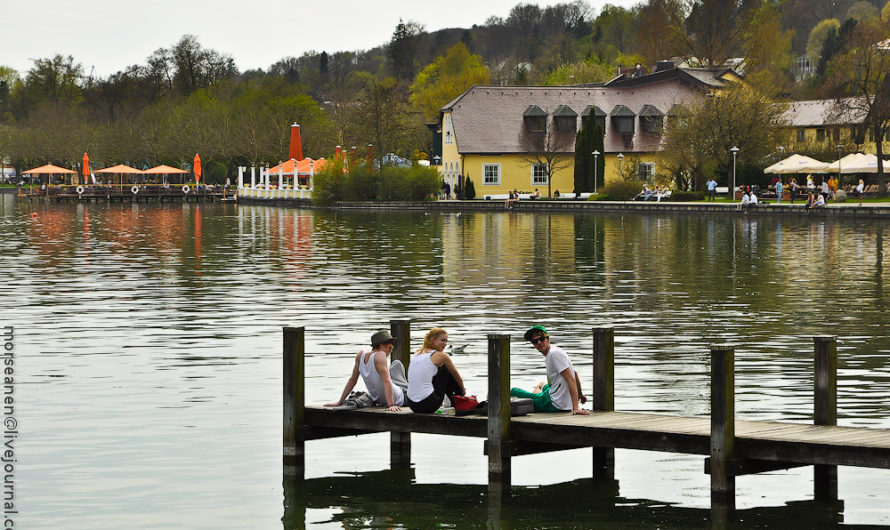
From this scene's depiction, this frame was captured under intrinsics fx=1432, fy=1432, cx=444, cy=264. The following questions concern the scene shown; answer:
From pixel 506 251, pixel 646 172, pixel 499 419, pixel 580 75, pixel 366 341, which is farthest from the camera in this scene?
pixel 580 75

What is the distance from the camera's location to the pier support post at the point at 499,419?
13.0 meters

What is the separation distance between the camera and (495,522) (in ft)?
42.0

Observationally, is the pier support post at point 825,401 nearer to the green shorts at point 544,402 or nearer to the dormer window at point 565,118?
the green shorts at point 544,402

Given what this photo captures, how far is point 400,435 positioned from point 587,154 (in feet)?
249

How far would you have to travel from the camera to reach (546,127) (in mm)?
96875

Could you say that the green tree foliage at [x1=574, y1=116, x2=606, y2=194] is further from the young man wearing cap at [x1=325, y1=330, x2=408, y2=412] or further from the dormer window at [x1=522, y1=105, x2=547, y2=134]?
the young man wearing cap at [x1=325, y1=330, x2=408, y2=412]

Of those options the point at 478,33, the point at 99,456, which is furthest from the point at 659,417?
the point at 478,33

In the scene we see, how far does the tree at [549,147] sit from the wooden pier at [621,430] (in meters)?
79.9

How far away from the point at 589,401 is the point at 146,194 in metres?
103

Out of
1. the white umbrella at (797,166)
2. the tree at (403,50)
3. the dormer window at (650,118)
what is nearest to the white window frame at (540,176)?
the dormer window at (650,118)

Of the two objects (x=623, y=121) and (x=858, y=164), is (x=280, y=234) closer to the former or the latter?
(x=858, y=164)

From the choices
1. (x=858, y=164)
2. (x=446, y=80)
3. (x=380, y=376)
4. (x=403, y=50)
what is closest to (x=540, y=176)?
(x=858, y=164)

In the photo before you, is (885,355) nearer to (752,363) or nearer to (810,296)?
(752,363)

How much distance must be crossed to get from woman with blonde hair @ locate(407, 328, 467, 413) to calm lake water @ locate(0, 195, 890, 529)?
2.83 ft
